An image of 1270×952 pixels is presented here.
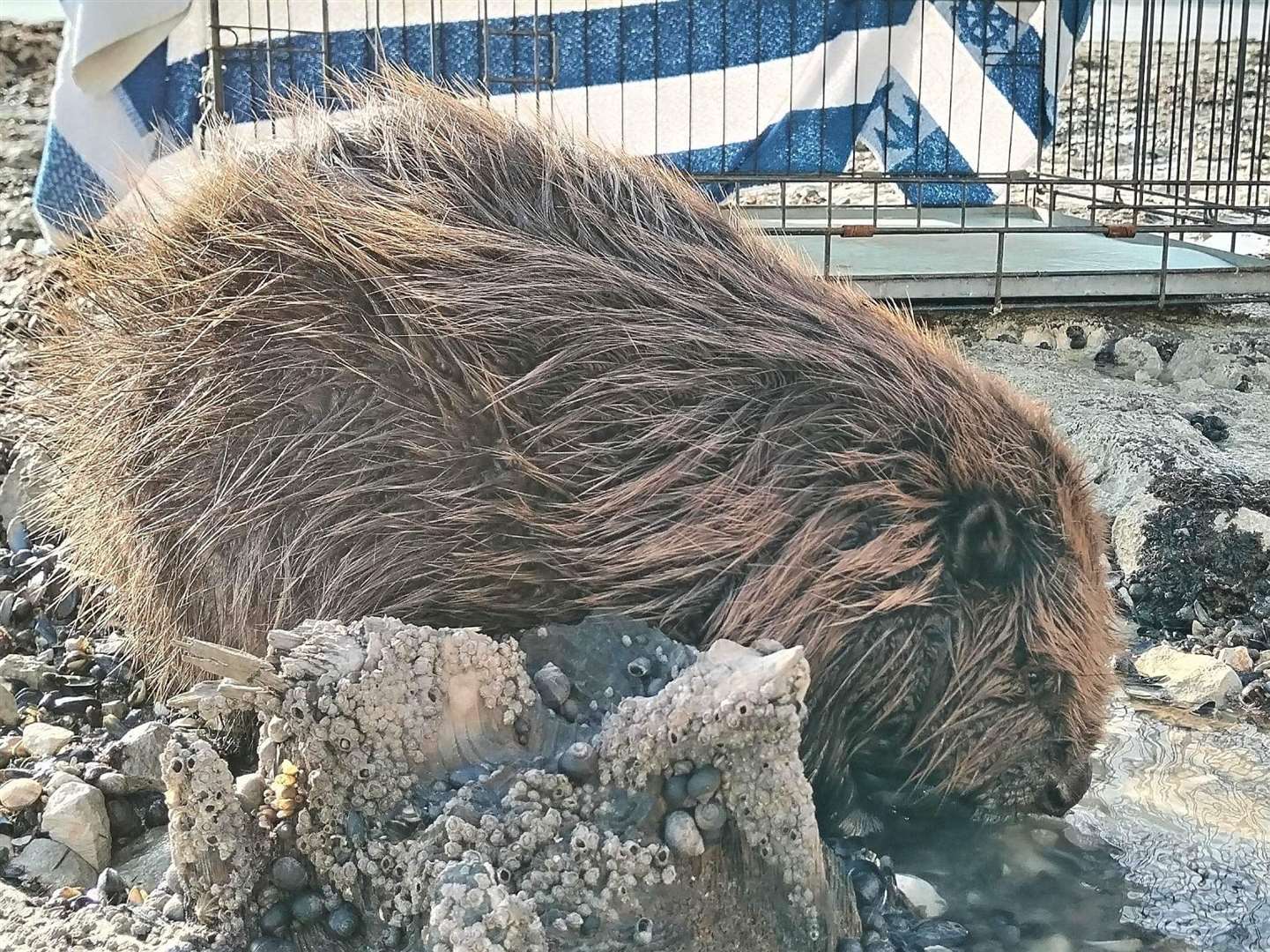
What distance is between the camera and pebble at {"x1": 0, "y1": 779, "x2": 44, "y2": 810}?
82.0 inches

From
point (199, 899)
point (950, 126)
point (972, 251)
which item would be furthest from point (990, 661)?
point (950, 126)

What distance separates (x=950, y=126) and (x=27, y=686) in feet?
15.0

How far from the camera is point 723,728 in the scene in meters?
1.59

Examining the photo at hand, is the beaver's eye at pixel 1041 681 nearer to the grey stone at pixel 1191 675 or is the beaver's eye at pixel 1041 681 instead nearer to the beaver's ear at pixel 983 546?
the beaver's ear at pixel 983 546

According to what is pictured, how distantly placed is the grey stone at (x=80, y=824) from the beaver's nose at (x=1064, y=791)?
1.49 m

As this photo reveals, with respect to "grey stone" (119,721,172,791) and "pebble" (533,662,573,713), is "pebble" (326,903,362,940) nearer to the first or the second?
"pebble" (533,662,573,713)

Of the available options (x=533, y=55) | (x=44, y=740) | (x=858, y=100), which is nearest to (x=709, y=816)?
(x=44, y=740)

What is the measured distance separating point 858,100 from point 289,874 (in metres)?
4.63

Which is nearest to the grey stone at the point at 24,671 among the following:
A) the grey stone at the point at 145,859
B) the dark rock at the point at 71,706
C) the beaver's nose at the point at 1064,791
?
the dark rock at the point at 71,706

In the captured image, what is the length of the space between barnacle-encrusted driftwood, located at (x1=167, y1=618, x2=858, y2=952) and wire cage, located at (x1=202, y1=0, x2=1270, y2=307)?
2382mm

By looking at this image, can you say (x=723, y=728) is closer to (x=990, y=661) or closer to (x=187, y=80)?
(x=990, y=661)

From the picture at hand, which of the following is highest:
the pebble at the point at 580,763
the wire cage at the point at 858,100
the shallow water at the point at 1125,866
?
the wire cage at the point at 858,100

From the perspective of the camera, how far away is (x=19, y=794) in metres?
2.09

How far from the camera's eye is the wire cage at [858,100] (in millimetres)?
4363
